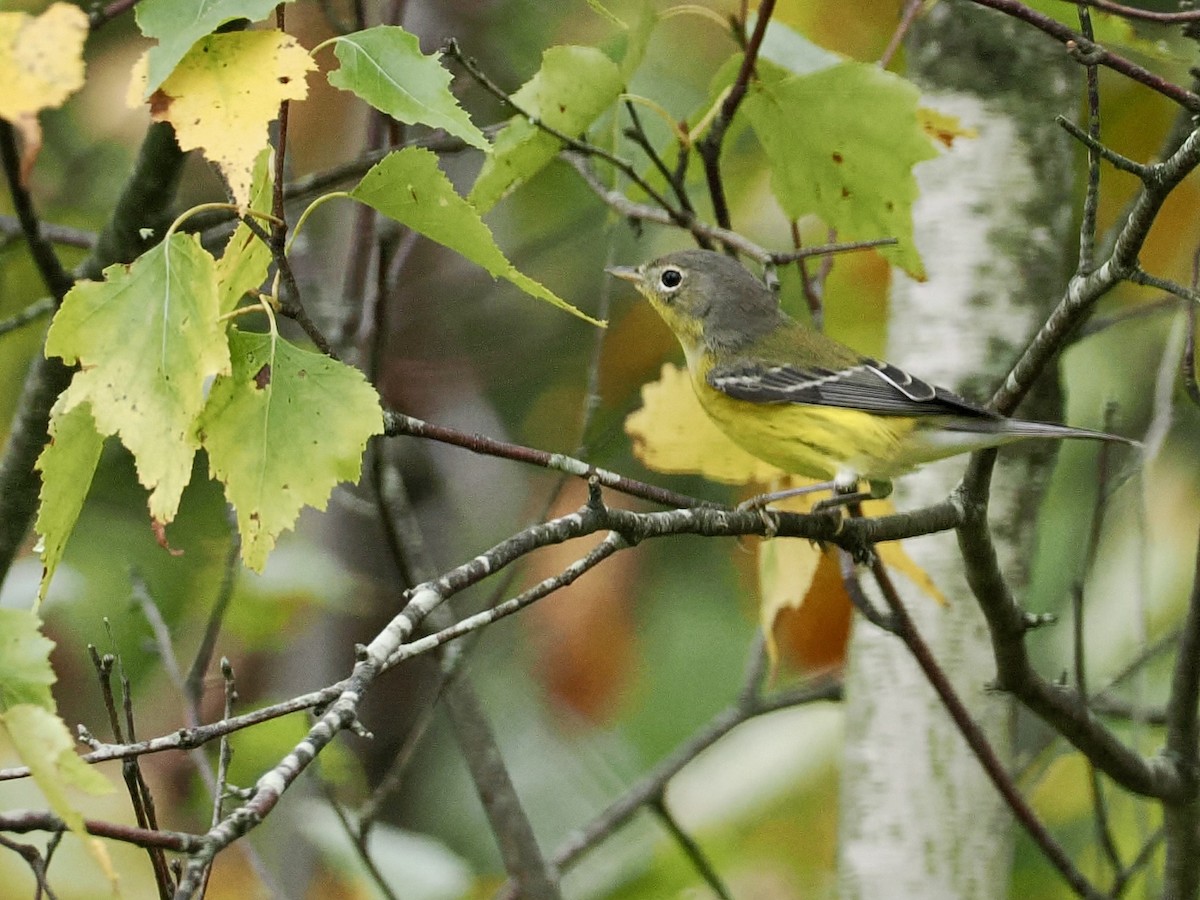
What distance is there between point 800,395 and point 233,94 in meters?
1.67

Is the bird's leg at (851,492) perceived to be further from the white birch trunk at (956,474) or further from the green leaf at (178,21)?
the green leaf at (178,21)

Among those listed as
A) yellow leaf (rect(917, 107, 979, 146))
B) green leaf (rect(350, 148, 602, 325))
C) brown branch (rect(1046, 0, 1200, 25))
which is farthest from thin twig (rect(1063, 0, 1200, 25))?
green leaf (rect(350, 148, 602, 325))

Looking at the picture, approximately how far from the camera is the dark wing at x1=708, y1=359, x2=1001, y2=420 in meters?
2.76

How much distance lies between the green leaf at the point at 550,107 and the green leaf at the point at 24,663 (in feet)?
3.52

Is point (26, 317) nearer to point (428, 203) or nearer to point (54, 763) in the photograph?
point (428, 203)

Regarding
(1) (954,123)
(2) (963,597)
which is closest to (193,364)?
(1) (954,123)

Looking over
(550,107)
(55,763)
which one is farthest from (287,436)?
(550,107)

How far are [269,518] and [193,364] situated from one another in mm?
202

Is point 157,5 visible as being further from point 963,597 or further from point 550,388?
point 550,388

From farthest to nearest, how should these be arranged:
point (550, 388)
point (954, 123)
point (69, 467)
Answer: point (550, 388), point (954, 123), point (69, 467)

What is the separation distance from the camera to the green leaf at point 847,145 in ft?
7.52

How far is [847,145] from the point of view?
2.35 meters

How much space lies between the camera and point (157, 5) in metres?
1.69

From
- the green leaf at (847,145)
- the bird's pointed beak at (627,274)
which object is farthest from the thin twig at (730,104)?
the bird's pointed beak at (627,274)
